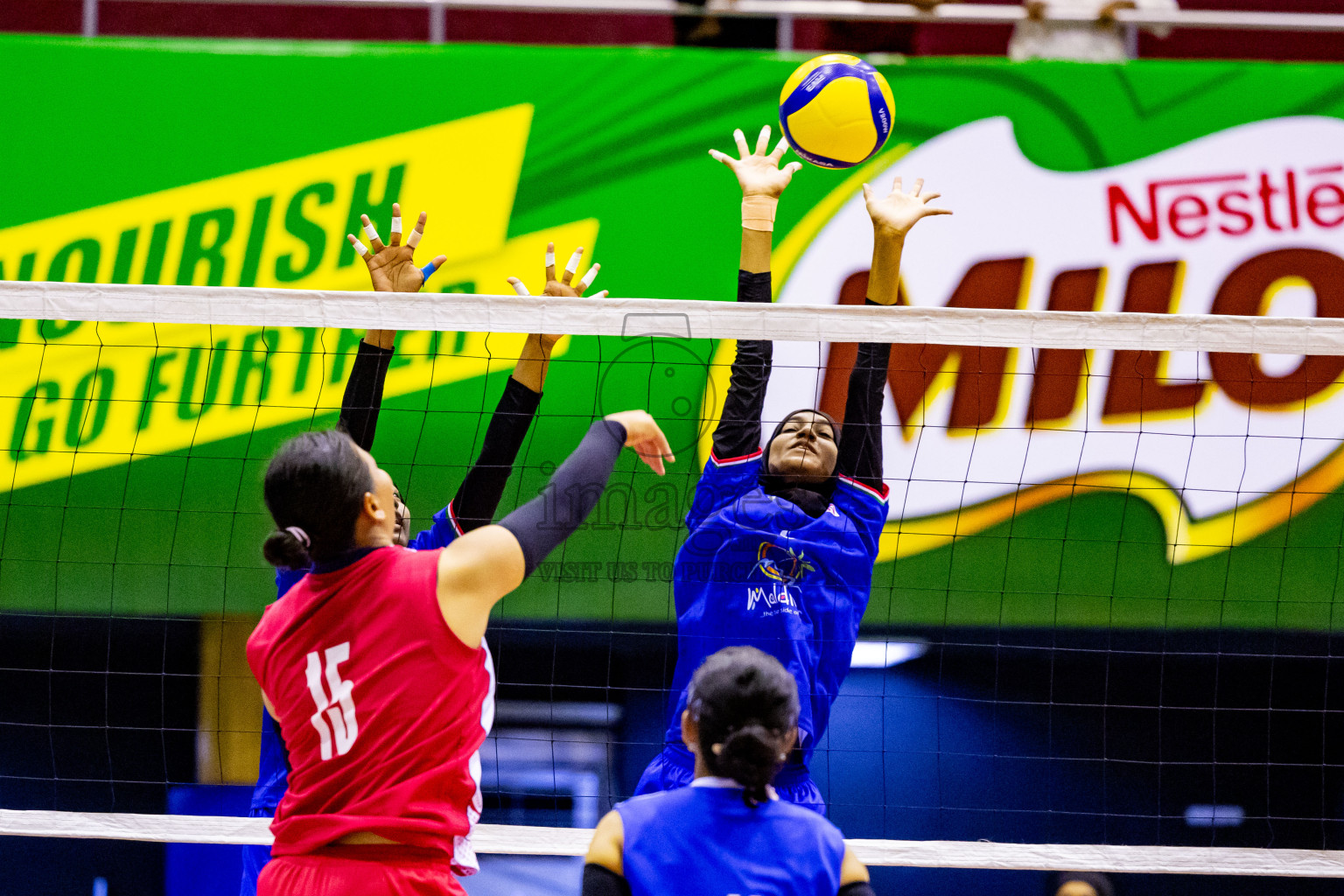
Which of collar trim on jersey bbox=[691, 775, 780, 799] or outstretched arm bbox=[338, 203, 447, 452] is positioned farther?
outstretched arm bbox=[338, 203, 447, 452]

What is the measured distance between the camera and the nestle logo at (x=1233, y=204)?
17.3ft

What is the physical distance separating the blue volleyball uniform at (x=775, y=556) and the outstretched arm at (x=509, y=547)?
145 centimetres

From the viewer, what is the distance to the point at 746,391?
3766 millimetres

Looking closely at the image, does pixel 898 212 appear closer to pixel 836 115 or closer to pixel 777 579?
pixel 836 115

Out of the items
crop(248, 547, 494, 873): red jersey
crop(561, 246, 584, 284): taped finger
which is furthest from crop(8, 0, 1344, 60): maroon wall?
crop(248, 547, 494, 873): red jersey

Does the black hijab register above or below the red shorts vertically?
above

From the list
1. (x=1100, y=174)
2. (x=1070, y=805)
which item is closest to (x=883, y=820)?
(x=1070, y=805)

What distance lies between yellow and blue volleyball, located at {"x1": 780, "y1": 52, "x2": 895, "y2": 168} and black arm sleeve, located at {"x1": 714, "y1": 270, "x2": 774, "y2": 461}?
0.66 meters

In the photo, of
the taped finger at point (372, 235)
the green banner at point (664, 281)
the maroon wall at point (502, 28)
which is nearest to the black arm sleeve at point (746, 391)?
the taped finger at point (372, 235)

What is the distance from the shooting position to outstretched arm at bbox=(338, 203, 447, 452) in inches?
134

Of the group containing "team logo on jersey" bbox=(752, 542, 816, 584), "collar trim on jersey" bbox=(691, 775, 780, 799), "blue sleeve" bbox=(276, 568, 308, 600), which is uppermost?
"team logo on jersey" bbox=(752, 542, 816, 584)

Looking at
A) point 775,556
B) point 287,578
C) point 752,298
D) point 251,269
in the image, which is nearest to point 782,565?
point 775,556

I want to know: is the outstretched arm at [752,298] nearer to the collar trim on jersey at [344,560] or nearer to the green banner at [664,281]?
the green banner at [664,281]

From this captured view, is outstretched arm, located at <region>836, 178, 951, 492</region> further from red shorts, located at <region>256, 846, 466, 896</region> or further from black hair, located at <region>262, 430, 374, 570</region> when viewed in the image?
red shorts, located at <region>256, 846, 466, 896</region>
